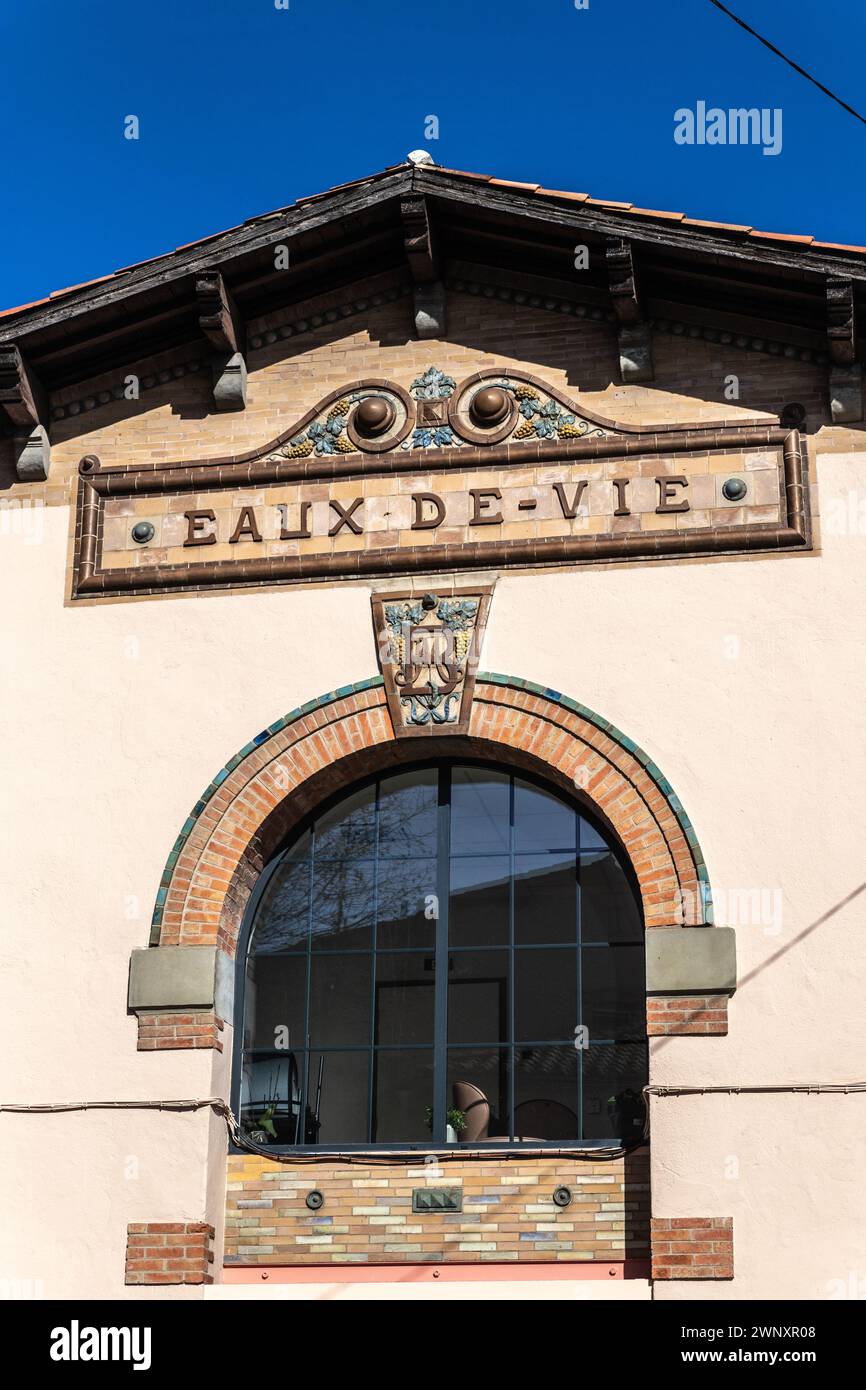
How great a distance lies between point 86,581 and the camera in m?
13.2

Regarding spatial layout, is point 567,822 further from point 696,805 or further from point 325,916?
point 325,916

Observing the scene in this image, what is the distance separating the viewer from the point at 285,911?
12.8 meters

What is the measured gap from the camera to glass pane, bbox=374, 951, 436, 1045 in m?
12.3

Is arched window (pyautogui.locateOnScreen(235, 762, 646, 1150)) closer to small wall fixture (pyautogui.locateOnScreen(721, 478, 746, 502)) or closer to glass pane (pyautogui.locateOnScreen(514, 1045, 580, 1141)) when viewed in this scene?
glass pane (pyautogui.locateOnScreen(514, 1045, 580, 1141))

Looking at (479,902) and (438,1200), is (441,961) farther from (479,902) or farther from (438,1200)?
(438,1200)

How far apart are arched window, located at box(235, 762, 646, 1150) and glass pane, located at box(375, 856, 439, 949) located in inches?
0.5

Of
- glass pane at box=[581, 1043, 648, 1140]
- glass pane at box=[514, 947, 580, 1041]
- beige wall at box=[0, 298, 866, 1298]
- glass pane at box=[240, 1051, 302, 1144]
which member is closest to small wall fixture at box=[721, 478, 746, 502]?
beige wall at box=[0, 298, 866, 1298]

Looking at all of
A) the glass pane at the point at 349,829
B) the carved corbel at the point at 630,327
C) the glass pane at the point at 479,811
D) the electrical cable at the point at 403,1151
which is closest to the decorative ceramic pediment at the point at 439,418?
the carved corbel at the point at 630,327

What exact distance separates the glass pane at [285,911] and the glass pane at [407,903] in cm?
54

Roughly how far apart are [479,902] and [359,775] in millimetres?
1224

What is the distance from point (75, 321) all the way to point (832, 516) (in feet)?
18.0

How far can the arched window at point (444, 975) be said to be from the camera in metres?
12.0

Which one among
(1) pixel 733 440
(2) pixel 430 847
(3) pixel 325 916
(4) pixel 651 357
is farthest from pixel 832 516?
(3) pixel 325 916

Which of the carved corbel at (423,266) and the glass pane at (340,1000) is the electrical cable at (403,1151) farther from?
the carved corbel at (423,266)
